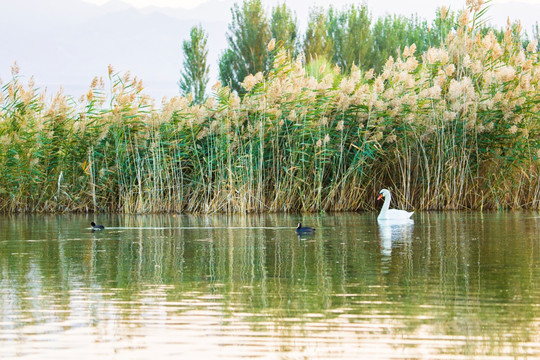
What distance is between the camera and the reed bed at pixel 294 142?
1673 cm

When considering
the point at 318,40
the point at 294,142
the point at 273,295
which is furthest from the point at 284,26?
the point at 273,295

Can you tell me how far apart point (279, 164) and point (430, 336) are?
40.0 feet

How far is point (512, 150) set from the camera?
17156 mm

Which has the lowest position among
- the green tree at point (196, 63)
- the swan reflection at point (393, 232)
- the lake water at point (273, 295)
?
the lake water at point (273, 295)

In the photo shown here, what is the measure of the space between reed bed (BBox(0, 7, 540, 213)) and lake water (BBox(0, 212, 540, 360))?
5428 mm

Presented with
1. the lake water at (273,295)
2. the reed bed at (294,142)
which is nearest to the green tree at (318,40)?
the reed bed at (294,142)

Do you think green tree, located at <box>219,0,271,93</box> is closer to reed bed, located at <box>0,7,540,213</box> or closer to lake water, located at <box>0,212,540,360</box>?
reed bed, located at <box>0,7,540,213</box>

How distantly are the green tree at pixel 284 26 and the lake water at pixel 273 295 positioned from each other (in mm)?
41522

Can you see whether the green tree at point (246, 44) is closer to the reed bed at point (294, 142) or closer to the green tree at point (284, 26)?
the green tree at point (284, 26)

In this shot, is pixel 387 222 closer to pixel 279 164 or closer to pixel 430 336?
pixel 279 164

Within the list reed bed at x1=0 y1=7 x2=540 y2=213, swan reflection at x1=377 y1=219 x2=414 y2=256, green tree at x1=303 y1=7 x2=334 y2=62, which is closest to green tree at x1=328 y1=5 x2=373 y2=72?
green tree at x1=303 y1=7 x2=334 y2=62

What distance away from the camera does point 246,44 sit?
50.2 meters

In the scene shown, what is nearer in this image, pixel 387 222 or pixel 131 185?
pixel 387 222

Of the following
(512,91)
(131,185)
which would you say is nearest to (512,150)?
(512,91)
